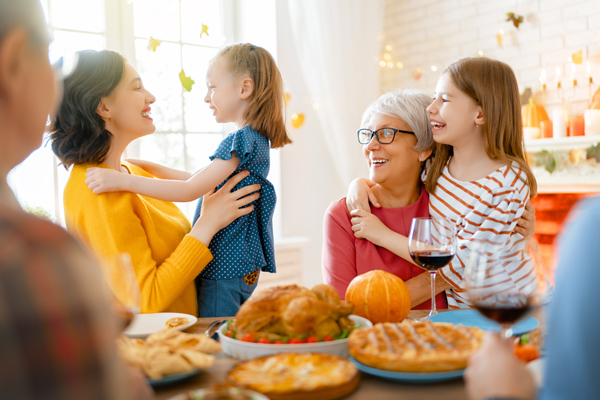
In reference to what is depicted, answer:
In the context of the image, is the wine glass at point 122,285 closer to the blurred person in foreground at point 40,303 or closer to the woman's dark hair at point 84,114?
the blurred person in foreground at point 40,303

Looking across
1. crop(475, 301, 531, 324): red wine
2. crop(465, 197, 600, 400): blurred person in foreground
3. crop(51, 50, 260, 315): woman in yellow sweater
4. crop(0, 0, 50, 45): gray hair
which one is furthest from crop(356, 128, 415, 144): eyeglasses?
crop(0, 0, 50, 45): gray hair

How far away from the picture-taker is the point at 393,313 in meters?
1.17

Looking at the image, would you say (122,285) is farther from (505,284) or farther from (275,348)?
(505,284)

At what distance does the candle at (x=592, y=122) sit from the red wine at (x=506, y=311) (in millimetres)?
3372

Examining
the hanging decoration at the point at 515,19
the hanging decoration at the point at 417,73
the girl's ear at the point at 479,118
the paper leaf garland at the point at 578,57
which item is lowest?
the girl's ear at the point at 479,118

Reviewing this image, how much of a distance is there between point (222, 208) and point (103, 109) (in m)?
0.53

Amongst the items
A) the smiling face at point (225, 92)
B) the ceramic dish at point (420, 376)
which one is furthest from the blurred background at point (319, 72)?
the ceramic dish at point (420, 376)

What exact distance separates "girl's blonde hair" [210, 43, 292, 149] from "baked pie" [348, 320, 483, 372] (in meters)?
1.23

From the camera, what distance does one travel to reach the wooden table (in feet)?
2.48

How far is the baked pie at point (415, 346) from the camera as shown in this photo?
0.78 meters

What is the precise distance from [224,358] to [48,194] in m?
2.76

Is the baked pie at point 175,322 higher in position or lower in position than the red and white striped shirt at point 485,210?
lower

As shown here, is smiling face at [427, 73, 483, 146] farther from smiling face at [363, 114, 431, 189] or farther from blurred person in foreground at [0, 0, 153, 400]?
blurred person in foreground at [0, 0, 153, 400]

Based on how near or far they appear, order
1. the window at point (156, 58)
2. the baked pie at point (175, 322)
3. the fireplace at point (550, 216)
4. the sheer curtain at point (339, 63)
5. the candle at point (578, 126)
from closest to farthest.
Result: 1. the baked pie at point (175, 322)
2. the window at point (156, 58)
3. the candle at point (578, 126)
4. the fireplace at point (550, 216)
5. the sheer curtain at point (339, 63)
